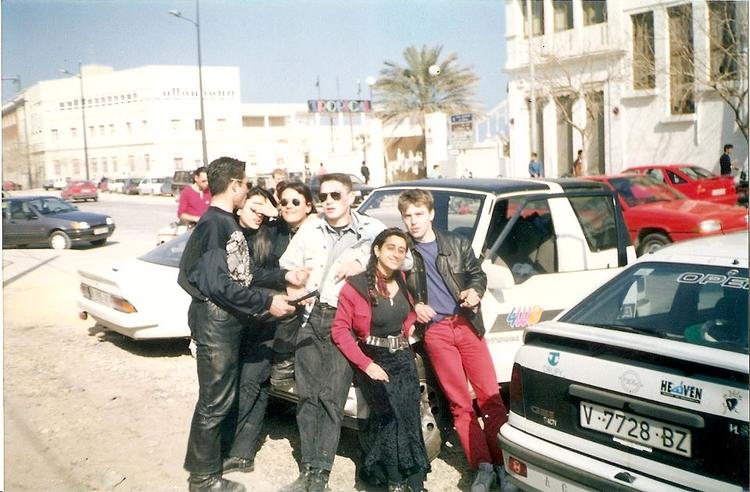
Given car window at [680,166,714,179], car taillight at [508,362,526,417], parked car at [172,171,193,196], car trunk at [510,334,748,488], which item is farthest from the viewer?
parked car at [172,171,193,196]

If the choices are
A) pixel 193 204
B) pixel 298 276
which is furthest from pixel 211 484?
pixel 193 204

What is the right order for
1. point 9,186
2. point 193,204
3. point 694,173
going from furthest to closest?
point 9,186
point 694,173
point 193,204

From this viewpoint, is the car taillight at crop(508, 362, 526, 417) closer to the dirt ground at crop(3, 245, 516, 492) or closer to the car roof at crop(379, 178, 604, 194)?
the dirt ground at crop(3, 245, 516, 492)

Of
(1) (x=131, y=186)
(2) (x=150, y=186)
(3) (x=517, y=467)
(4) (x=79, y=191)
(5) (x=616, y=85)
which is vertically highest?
(5) (x=616, y=85)

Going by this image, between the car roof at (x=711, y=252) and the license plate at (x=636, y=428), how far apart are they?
0.89m

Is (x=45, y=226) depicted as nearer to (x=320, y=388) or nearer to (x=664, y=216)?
(x=664, y=216)

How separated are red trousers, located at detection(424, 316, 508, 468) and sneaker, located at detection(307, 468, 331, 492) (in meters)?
0.82

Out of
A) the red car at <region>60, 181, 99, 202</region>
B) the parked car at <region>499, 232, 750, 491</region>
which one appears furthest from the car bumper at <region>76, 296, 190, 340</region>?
the red car at <region>60, 181, 99, 202</region>

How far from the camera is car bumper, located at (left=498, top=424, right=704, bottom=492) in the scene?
301 cm

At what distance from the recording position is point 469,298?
13.5ft

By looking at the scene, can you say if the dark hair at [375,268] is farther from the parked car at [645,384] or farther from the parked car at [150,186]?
the parked car at [150,186]

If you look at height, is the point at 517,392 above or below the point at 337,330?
below

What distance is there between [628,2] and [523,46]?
4658 millimetres

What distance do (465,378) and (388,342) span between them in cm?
60
